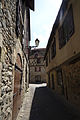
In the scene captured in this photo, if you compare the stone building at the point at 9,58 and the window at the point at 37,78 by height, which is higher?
the stone building at the point at 9,58

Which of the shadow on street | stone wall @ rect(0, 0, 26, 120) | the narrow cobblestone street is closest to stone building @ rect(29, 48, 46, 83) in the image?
the narrow cobblestone street

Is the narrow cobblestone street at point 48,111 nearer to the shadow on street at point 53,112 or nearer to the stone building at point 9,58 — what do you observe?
the shadow on street at point 53,112

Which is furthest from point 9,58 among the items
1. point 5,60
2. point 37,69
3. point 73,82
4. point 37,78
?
point 37,69

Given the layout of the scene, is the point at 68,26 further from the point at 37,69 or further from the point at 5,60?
the point at 37,69

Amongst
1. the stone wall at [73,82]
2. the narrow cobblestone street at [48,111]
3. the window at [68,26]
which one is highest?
the window at [68,26]

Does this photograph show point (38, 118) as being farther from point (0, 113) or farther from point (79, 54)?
point (79, 54)

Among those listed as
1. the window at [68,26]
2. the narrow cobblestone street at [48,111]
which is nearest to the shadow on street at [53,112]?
the narrow cobblestone street at [48,111]

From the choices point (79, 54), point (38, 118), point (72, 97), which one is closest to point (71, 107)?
point (72, 97)

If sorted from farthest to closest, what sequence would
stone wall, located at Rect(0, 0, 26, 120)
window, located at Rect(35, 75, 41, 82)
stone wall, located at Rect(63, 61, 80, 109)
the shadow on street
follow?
window, located at Rect(35, 75, 41, 82) < stone wall, located at Rect(63, 61, 80, 109) < the shadow on street < stone wall, located at Rect(0, 0, 26, 120)

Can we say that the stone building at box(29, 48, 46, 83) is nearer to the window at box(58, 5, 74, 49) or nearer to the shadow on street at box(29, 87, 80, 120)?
the shadow on street at box(29, 87, 80, 120)

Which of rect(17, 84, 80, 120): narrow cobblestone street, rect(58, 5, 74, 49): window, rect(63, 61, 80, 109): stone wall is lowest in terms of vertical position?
rect(17, 84, 80, 120): narrow cobblestone street

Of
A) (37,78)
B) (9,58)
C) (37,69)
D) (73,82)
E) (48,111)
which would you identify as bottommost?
(48,111)

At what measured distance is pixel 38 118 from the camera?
3.94m

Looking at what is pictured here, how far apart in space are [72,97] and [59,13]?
5.11 meters
